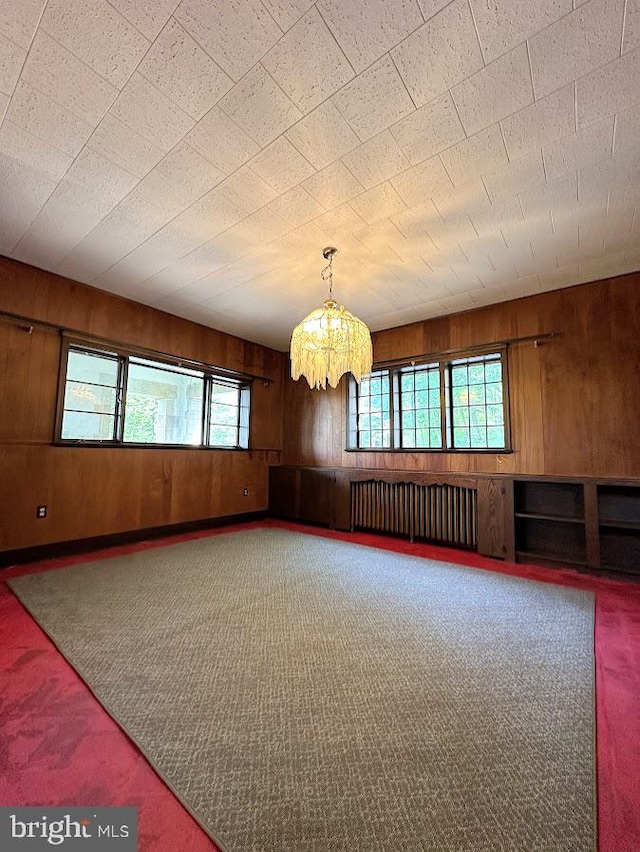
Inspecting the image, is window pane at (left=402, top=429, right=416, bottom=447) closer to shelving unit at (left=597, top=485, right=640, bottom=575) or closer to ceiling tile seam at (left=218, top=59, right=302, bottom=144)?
shelving unit at (left=597, top=485, right=640, bottom=575)

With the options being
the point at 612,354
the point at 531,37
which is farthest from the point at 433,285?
the point at 531,37

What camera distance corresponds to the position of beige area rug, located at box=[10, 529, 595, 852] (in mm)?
971

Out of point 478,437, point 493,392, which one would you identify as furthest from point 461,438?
point 493,392

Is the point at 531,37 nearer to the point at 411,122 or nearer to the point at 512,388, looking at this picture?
the point at 411,122

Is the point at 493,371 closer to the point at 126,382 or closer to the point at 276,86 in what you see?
the point at 276,86

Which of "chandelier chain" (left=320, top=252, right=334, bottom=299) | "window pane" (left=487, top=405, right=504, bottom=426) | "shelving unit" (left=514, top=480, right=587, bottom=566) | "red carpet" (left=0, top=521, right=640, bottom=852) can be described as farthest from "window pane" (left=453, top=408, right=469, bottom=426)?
"red carpet" (left=0, top=521, right=640, bottom=852)

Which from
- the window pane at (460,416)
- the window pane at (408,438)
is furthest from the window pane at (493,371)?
the window pane at (408,438)

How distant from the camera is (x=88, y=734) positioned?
49.7 inches

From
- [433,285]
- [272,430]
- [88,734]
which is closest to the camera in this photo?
[88,734]

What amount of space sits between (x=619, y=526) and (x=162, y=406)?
196 inches

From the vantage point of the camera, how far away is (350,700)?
56.7 inches

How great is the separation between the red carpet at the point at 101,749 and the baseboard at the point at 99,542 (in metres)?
1.39

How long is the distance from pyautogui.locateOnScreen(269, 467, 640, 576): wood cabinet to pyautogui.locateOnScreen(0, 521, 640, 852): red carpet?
1.31 metres

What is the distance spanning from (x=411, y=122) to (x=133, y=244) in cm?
237
